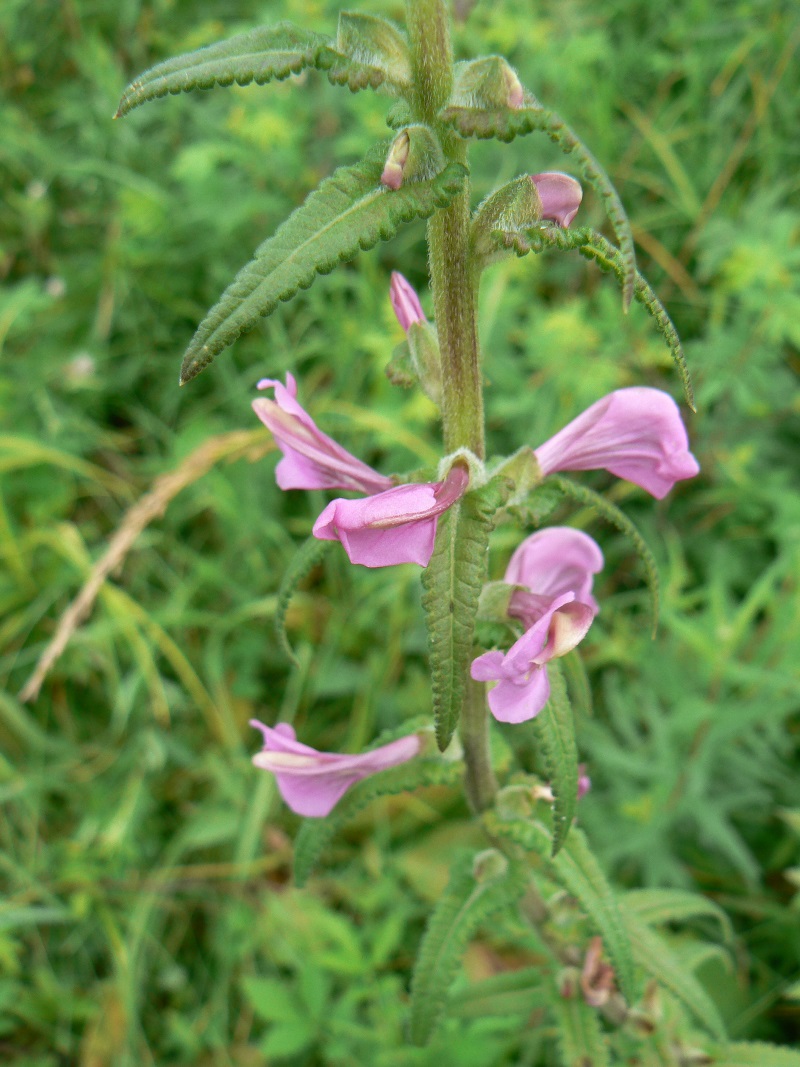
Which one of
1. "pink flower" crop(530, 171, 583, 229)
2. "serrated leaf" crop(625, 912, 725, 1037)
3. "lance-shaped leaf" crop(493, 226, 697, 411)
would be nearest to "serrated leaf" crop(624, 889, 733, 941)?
"serrated leaf" crop(625, 912, 725, 1037)

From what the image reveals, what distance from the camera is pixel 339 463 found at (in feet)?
4.14

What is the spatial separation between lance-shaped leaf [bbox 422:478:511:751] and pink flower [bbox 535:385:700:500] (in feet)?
0.94

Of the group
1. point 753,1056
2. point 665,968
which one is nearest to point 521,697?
point 665,968

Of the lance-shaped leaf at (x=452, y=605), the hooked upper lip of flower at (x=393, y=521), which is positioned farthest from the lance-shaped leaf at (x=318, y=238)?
the lance-shaped leaf at (x=452, y=605)

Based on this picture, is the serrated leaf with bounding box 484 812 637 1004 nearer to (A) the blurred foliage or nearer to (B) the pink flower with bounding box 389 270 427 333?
(A) the blurred foliage

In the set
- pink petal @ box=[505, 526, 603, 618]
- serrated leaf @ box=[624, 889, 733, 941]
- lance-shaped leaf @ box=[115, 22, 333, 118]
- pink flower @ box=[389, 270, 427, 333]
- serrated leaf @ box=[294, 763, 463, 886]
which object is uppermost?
lance-shaped leaf @ box=[115, 22, 333, 118]

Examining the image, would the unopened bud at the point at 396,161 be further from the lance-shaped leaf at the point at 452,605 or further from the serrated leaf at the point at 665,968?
the serrated leaf at the point at 665,968

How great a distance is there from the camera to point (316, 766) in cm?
133

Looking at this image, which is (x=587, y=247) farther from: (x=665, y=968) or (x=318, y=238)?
(x=665, y=968)

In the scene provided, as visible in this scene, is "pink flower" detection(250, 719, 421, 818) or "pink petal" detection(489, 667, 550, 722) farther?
"pink flower" detection(250, 719, 421, 818)

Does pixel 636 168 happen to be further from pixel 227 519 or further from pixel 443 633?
pixel 443 633

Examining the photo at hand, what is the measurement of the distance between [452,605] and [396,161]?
0.46m

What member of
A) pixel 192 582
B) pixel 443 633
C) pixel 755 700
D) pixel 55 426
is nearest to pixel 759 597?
pixel 755 700

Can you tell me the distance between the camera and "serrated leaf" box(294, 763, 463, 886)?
132 centimetres
